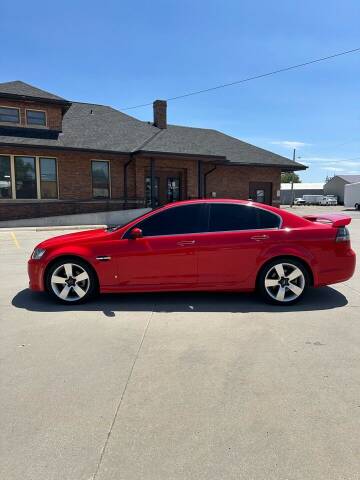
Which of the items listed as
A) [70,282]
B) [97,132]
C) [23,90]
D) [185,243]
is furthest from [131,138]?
[185,243]

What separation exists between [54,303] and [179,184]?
18.5m

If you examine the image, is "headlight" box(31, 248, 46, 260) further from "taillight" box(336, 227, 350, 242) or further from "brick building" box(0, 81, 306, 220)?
"brick building" box(0, 81, 306, 220)

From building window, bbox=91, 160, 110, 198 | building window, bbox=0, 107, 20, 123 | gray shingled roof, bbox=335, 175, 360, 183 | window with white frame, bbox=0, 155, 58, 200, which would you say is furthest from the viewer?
gray shingled roof, bbox=335, 175, 360, 183

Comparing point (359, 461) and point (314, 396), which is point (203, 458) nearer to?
point (359, 461)

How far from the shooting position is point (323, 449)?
2.40m

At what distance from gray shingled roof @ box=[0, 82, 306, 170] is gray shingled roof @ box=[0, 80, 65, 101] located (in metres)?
0.05

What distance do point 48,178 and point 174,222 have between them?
54.4 ft

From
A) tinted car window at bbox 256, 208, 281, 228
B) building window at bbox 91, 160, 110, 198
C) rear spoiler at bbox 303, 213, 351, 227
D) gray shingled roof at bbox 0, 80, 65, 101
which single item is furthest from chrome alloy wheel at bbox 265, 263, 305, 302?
gray shingled roof at bbox 0, 80, 65, 101

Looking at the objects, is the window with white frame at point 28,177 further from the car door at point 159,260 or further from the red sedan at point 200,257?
the car door at point 159,260

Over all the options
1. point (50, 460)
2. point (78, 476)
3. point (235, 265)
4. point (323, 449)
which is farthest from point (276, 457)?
point (235, 265)

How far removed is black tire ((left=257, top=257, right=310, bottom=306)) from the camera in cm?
535

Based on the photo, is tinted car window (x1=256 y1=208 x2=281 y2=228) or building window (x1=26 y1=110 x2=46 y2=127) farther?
building window (x1=26 y1=110 x2=46 y2=127)

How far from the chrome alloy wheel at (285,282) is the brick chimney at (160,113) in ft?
71.8

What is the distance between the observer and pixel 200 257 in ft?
17.4
